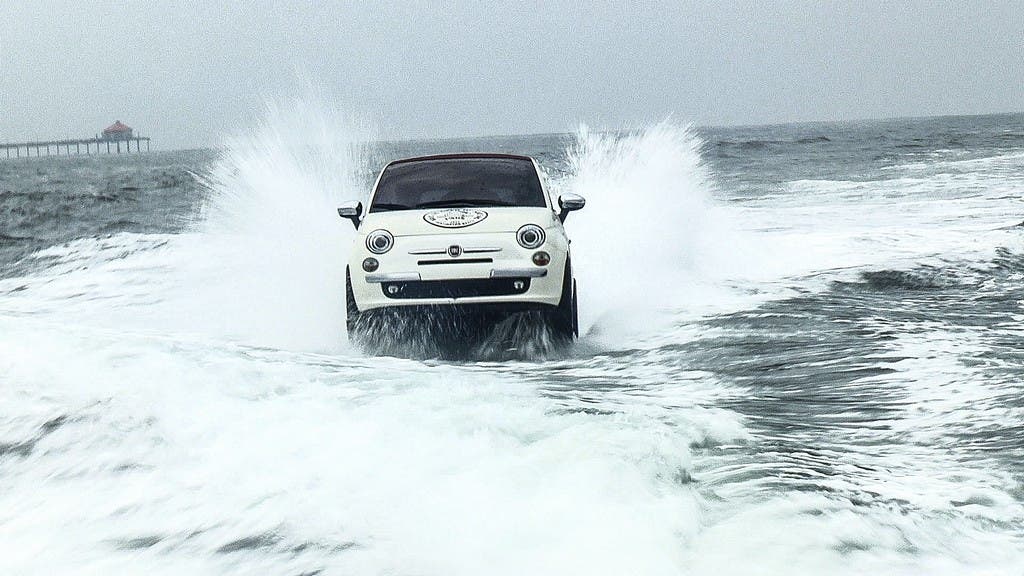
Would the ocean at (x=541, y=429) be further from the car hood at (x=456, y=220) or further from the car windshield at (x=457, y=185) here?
the car windshield at (x=457, y=185)

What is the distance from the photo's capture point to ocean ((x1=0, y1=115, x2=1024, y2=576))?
12.2ft

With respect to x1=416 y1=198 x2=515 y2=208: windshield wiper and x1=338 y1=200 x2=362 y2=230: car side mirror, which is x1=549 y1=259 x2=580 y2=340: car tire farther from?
x1=338 y1=200 x2=362 y2=230: car side mirror

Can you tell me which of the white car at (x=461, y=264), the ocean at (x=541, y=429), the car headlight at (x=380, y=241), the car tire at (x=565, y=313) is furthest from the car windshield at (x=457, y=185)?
the ocean at (x=541, y=429)

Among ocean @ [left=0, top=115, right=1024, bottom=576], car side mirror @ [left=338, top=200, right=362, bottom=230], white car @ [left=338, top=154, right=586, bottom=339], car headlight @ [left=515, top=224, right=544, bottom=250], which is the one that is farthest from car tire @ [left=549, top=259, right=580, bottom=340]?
car side mirror @ [left=338, top=200, right=362, bottom=230]

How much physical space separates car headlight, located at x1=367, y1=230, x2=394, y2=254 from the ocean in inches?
30.8

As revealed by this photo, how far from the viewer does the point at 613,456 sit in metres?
4.55

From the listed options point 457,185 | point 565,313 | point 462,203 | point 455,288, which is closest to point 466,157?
point 457,185

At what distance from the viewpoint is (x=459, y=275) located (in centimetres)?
726

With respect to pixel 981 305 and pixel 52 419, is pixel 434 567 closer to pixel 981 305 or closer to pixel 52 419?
pixel 52 419

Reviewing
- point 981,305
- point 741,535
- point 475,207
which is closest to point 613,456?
point 741,535

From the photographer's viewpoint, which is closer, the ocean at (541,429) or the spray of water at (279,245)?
the ocean at (541,429)

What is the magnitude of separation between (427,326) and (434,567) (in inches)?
157

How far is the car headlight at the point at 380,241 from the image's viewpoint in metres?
7.41

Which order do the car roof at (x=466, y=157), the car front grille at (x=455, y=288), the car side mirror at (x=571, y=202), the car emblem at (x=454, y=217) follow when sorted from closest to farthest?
the car front grille at (x=455, y=288) < the car emblem at (x=454, y=217) < the car side mirror at (x=571, y=202) < the car roof at (x=466, y=157)
